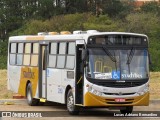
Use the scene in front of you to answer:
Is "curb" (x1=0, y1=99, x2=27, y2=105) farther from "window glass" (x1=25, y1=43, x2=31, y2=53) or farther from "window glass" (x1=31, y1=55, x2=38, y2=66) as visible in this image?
"window glass" (x1=25, y1=43, x2=31, y2=53)

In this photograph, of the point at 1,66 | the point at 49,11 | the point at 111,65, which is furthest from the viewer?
the point at 49,11

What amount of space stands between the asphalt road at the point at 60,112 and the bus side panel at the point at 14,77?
1131mm

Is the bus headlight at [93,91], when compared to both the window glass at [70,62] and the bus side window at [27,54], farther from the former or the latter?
the bus side window at [27,54]

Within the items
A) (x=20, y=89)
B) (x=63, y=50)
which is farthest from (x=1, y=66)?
(x=63, y=50)

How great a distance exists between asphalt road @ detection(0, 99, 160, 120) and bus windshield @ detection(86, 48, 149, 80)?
1.29 metres

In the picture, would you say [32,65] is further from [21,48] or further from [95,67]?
[95,67]

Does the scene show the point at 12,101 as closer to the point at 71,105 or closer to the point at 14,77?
the point at 14,77

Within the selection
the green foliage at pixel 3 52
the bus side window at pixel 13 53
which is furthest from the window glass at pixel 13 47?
the green foliage at pixel 3 52

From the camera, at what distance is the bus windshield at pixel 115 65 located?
55.9ft

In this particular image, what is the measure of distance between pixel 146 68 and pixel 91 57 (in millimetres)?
1768

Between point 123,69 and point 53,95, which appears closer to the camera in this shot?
point 123,69

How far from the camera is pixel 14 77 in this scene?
24172 mm

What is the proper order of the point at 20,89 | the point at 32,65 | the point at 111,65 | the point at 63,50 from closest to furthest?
1. the point at 111,65
2. the point at 63,50
3. the point at 32,65
4. the point at 20,89

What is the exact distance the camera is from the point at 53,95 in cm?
1988
